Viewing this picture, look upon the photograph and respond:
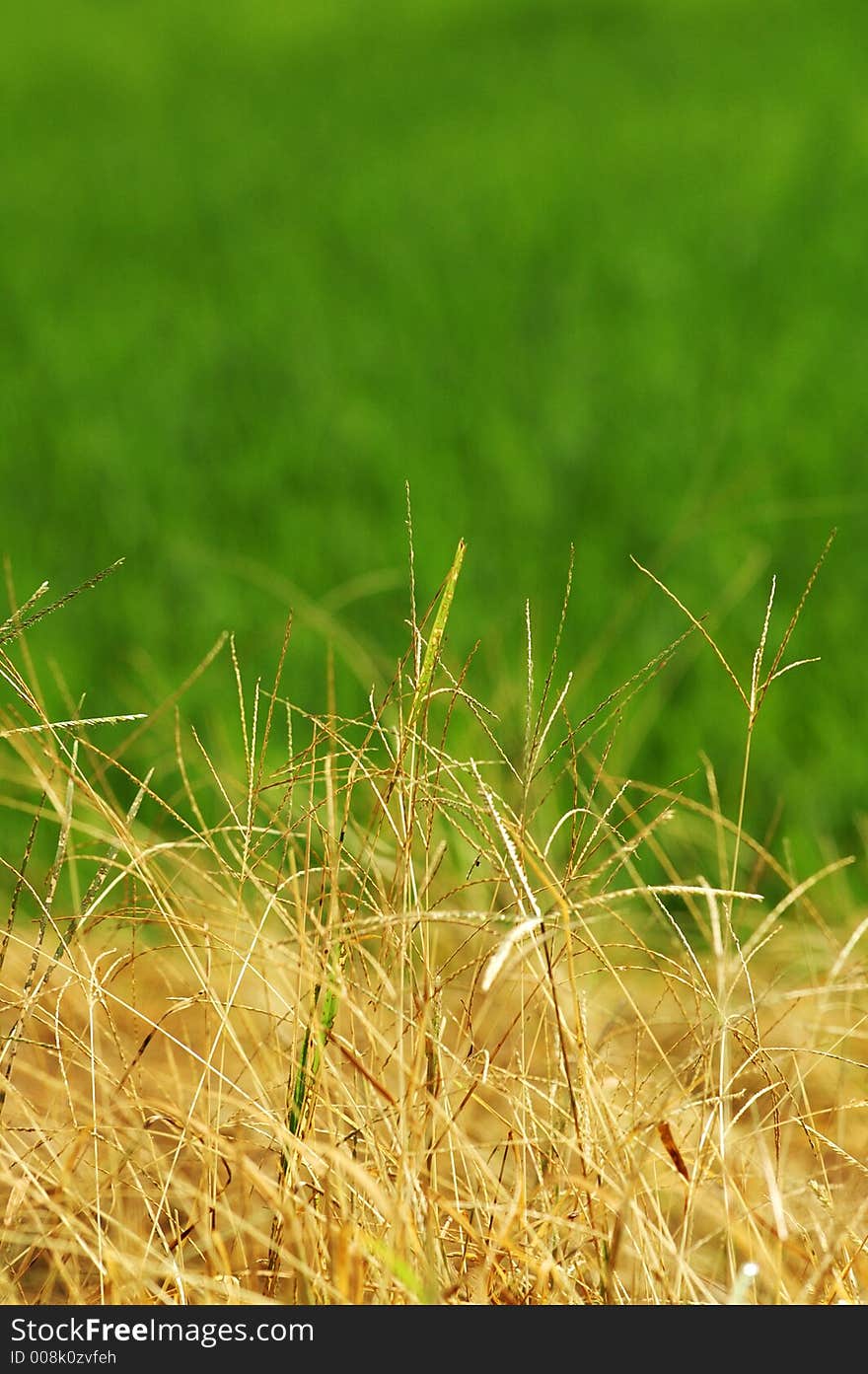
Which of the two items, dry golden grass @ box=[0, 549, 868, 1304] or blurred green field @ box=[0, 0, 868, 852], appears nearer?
dry golden grass @ box=[0, 549, 868, 1304]

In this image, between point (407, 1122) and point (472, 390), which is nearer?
point (407, 1122)

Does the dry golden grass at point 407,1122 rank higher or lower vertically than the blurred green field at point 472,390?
higher

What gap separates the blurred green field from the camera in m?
2.56

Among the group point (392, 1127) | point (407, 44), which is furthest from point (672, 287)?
point (407, 44)

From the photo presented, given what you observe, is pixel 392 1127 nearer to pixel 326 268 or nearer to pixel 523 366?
pixel 523 366

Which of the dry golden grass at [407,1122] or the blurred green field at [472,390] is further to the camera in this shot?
the blurred green field at [472,390]

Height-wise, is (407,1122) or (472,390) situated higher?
(407,1122)

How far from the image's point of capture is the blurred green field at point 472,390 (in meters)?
2.56

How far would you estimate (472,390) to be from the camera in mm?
3746

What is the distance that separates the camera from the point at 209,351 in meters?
4.29

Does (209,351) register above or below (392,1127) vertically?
below

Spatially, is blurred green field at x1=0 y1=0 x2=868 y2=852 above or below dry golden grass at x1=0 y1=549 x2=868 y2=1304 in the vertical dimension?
below

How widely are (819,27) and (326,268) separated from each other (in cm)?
541
